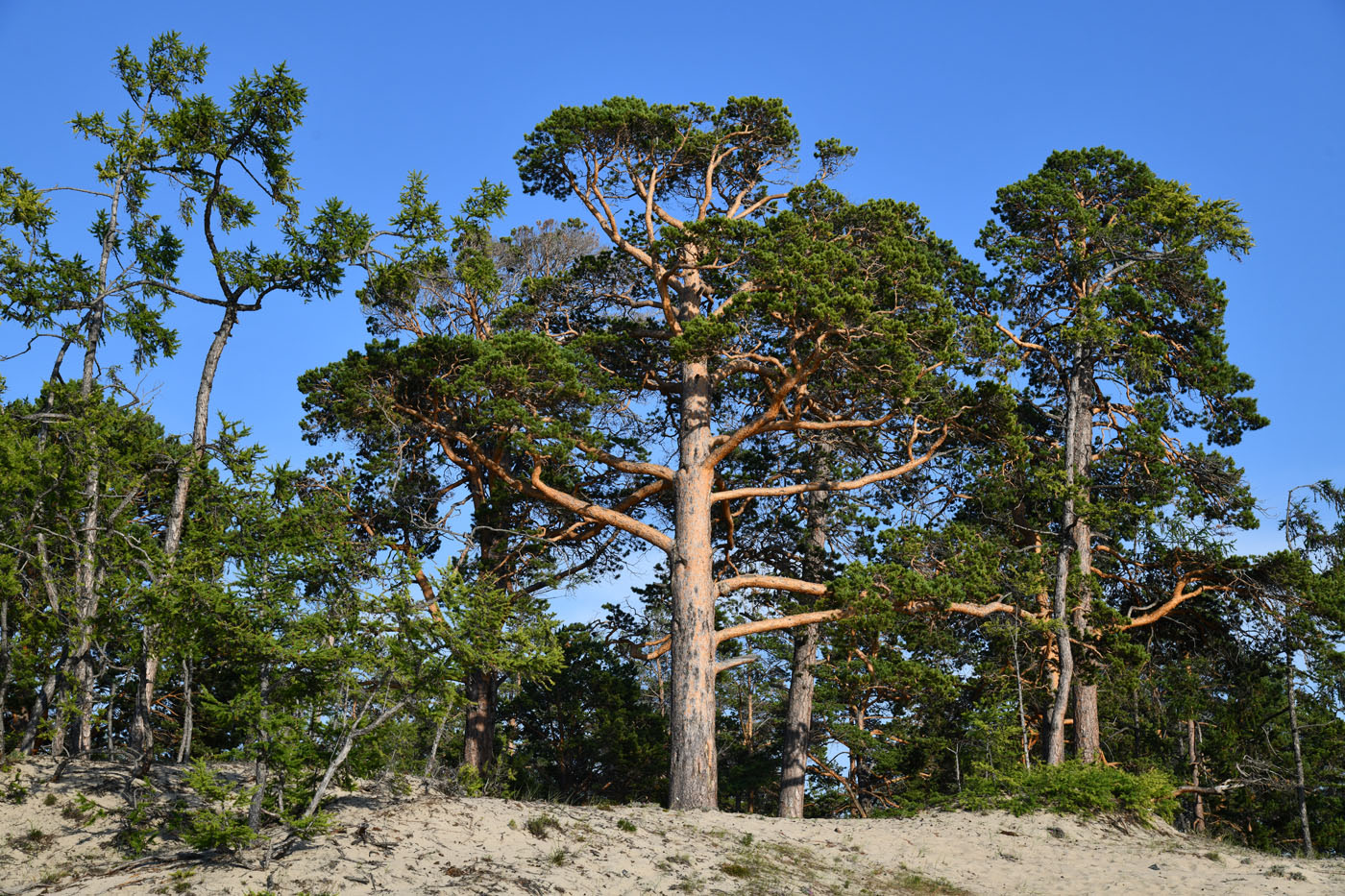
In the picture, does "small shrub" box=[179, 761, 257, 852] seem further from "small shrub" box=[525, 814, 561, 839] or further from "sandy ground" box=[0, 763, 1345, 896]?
"small shrub" box=[525, 814, 561, 839]

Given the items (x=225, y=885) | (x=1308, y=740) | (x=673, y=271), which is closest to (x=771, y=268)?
(x=673, y=271)

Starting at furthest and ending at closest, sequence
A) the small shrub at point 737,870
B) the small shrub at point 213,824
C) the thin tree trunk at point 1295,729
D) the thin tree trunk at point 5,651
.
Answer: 1. the thin tree trunk at point 1295,729
2. the thin tree trunk at point 5,651
3. the small shrub at point 737,870
4. the small shrub at point 213,824

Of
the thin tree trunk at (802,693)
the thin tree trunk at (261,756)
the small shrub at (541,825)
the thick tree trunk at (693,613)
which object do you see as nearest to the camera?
the thin tree trunk at (261,756)

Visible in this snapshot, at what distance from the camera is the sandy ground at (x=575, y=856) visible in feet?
28.6

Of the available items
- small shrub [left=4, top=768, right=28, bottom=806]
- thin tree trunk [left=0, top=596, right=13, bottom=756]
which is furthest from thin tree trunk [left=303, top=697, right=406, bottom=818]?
thin tree trunk [left=0, top=596, right=13, bottom=756]

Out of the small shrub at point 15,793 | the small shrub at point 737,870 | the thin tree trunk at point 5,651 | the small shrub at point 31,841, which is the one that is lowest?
the small shrub at point 737,870

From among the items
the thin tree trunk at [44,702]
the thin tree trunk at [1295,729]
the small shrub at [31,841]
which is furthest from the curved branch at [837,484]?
the small shrub at [31,841]

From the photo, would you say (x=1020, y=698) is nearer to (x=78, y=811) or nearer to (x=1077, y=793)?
(x=1077, y=793)

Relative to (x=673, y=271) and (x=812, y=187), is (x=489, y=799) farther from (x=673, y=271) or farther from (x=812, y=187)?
(x=812, y=187)

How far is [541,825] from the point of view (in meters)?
10.8

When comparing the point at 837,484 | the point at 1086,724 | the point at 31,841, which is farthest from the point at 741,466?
the point at 31,841

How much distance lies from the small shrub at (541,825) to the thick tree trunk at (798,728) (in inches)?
348

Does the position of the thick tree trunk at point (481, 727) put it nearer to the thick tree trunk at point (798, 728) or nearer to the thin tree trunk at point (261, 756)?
the thick tree trunk at point (798, 728)

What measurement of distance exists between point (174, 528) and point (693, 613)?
758 cm
